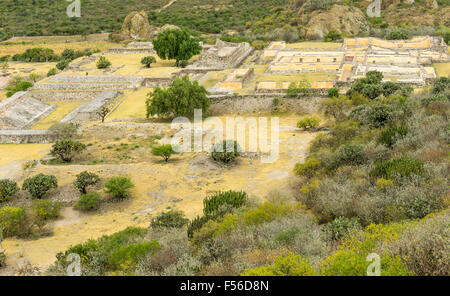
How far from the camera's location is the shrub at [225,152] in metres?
18.8

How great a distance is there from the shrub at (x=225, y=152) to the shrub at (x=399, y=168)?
298 inches

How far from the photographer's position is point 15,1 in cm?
7819

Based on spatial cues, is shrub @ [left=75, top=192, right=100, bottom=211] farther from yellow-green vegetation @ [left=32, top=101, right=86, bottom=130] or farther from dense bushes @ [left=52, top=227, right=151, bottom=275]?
yellow-green vegetation @ [left=32, top=101, right=86, bottom=130]

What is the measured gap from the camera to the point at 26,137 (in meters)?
24.0

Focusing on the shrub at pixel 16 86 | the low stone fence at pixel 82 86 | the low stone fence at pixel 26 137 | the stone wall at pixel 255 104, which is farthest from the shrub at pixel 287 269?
the shrub at pixel 16 86

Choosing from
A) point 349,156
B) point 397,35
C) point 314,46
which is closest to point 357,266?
point 349,156

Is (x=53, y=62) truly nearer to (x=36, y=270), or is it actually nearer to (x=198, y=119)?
(x=198, y=119)

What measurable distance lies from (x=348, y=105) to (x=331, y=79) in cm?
635

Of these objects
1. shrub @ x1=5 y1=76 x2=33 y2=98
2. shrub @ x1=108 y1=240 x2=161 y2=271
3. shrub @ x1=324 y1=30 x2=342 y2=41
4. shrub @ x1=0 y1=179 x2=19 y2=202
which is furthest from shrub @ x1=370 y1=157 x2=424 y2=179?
shrub @ x1=324 y1=30 x2=342 y2=41

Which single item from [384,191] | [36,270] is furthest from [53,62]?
[384,191]

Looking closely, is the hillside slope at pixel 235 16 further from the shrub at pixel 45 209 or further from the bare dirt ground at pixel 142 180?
the shrub at pixel 45 209

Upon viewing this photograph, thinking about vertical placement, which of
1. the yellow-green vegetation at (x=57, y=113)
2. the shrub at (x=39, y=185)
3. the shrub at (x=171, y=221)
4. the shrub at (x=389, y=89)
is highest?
the shrub at (x=389, y=89)

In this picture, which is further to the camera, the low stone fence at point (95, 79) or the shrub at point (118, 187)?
the low stone fence at point (95, 79)

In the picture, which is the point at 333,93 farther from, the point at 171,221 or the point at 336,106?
the point at 171,221
